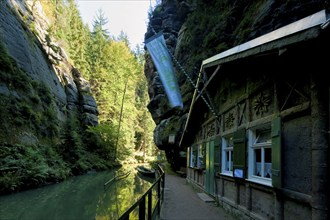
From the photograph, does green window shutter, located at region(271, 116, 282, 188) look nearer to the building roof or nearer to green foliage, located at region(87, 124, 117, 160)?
the building roof

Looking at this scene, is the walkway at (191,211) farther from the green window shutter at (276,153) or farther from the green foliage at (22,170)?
the green foliage at (22,170)

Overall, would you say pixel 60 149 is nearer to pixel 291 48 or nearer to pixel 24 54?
pixel 24 54

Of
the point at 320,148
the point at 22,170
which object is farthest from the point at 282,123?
the point at 22,170

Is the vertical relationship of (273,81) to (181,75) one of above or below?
below

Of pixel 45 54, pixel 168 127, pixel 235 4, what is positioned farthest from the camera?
pixel 45 54

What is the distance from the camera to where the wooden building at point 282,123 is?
12.8 feet

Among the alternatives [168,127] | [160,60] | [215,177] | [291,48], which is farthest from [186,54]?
[291,48]

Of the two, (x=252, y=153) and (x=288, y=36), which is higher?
(x=288, y=36)

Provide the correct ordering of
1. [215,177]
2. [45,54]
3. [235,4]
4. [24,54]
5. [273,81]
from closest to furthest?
[273,81] < [215,177] < [235,4] < [24,54] < [45,54]

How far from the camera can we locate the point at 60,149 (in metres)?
22.3

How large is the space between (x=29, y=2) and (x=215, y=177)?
103 ft

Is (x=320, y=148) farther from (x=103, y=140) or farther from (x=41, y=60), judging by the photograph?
(x=103, y=140)

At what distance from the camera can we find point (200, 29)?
17703 mm

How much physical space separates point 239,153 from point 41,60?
82.5 ft
